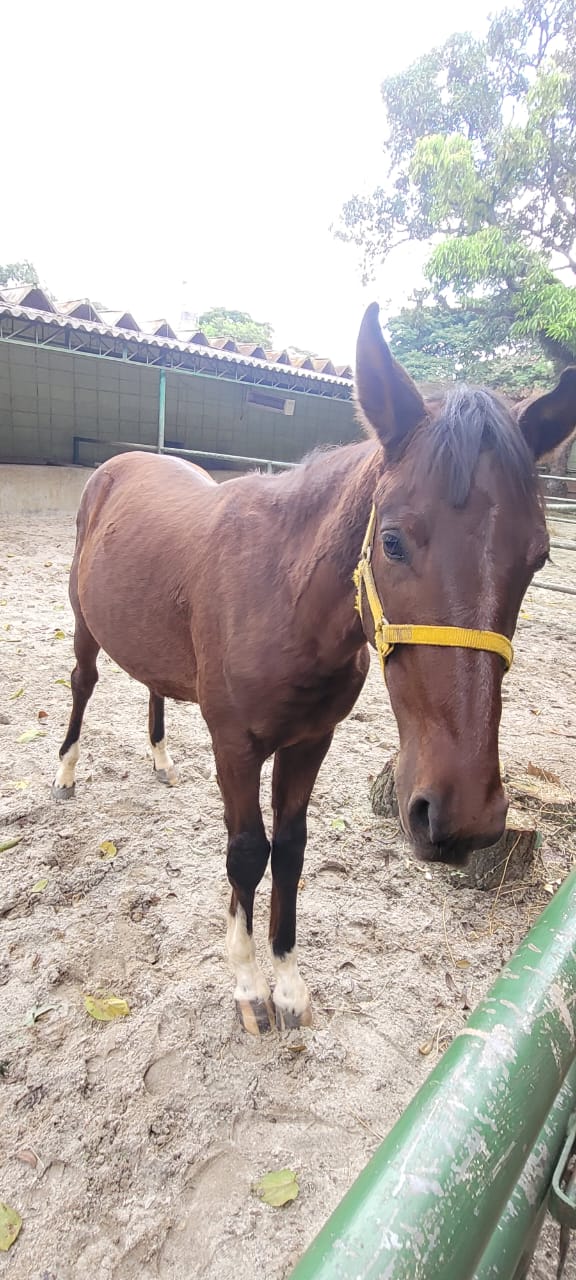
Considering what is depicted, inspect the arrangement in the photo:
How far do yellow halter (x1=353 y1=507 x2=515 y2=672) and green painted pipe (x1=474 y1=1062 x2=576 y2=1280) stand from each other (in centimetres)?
65

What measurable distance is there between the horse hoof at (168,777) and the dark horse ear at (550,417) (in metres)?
2.49

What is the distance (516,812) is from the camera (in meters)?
2.94

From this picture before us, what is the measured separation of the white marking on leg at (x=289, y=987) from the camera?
2.01m

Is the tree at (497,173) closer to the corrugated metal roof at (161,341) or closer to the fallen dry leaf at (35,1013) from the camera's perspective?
the corrugated metal roof at (161,341)

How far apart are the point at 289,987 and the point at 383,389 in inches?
71.4

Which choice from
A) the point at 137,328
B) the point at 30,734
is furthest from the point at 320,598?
the point at 137,328

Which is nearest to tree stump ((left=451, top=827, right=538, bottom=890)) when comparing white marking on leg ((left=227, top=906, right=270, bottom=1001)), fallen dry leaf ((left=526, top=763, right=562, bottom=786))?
fallen dry leaf ((left=526, top=763, right=562, bottom=786))

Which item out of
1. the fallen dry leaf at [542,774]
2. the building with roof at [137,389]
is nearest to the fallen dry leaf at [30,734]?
the fallen dry leaf at [542,774]

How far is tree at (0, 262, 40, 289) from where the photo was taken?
33.4m

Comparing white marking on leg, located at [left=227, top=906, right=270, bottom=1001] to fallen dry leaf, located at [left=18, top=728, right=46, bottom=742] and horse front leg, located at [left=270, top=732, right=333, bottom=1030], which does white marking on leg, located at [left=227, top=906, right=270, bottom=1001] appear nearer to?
horse front leg, located at [left=270, top=732, right=333, bottom=1030]

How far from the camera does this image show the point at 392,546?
1.22 metres

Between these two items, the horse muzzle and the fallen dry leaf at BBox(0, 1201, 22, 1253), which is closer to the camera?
the horse muzzle

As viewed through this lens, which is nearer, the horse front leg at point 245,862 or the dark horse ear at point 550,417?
the dark horse ear at point 550,417

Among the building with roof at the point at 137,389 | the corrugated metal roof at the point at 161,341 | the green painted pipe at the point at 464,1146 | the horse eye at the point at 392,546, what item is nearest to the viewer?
the green painted pipe at the point at 464,1146
